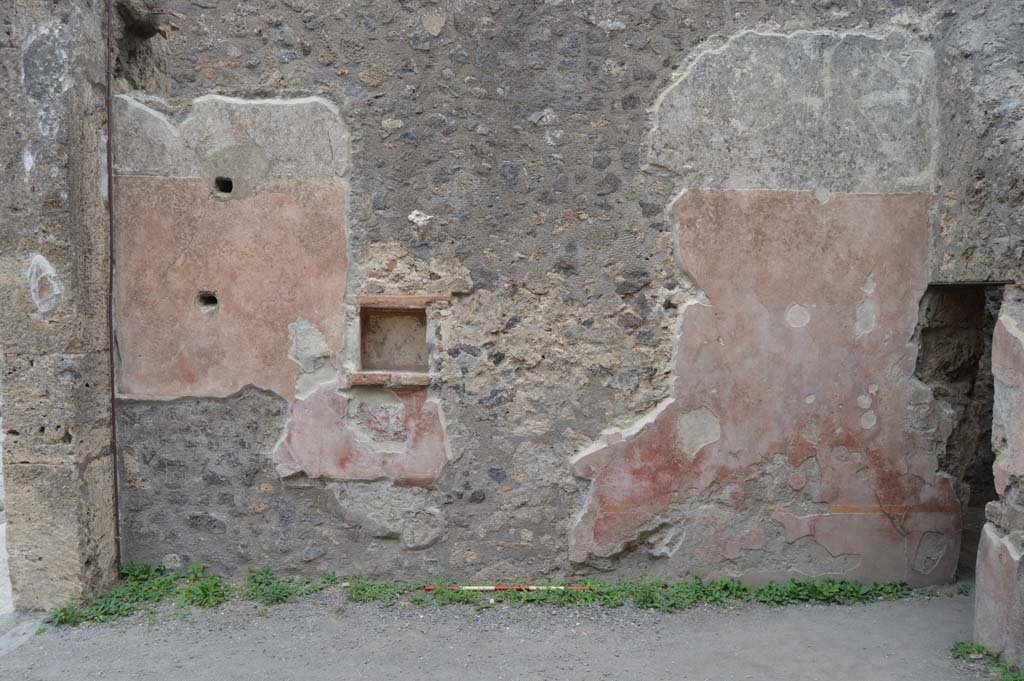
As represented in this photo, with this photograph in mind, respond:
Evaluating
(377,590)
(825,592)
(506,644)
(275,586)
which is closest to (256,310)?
(275,586)

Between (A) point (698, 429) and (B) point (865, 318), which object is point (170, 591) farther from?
(B) point (865, 318)

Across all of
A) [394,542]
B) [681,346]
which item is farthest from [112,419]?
[681,346]

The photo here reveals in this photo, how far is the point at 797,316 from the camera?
3.39 metres

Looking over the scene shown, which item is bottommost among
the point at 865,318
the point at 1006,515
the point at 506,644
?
the point at 506,644

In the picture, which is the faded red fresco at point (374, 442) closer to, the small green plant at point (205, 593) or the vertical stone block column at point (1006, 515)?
the small green plant at point (205, 593)

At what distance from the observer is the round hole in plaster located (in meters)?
3.44

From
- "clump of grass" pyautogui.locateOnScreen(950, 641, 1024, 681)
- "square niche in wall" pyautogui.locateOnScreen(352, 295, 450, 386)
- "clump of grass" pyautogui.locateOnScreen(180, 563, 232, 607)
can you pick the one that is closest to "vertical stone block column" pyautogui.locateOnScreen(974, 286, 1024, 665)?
"clump of grass" pyautogui.locateOnScreen(950, 641, 1024, 681)

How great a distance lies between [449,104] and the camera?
133 inches

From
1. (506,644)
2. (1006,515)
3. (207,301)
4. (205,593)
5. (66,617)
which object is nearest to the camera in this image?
(1006,515)

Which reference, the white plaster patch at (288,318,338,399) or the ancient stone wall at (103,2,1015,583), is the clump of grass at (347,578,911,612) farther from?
the white plaster patch at (288,318,338,399)

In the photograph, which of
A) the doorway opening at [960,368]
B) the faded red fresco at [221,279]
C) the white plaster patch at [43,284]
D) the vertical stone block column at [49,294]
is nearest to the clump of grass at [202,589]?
the vertical stone block column at [49,294]

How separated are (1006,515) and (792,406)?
927mm

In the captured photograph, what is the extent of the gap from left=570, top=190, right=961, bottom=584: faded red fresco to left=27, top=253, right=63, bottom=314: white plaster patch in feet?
8.10

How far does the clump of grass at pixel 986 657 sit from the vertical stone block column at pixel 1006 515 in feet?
0.09
